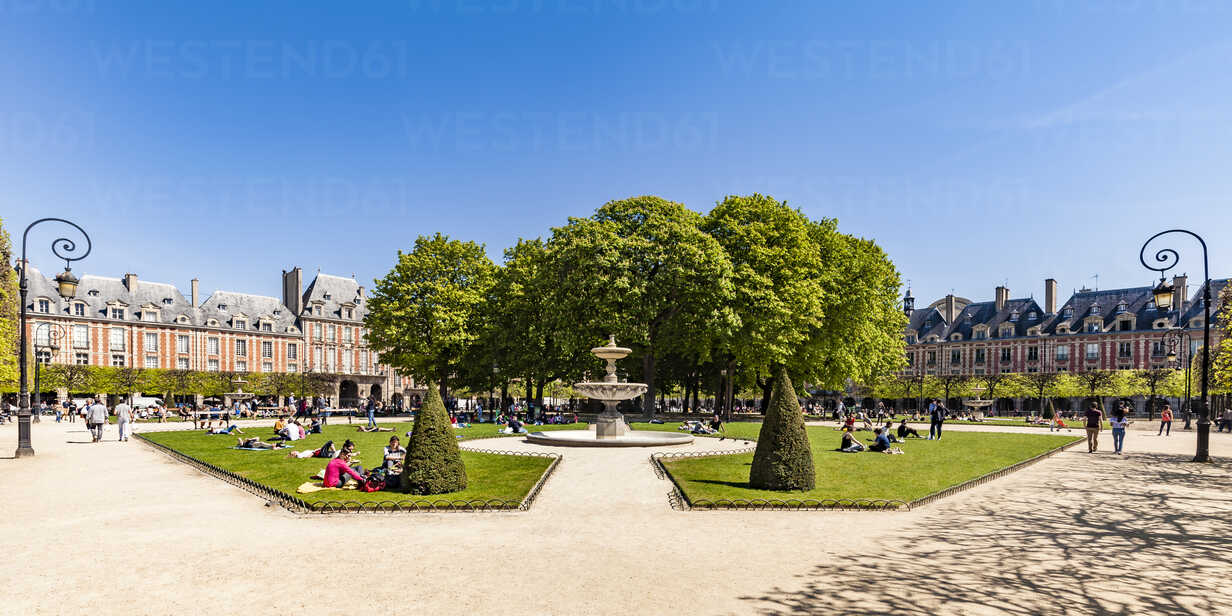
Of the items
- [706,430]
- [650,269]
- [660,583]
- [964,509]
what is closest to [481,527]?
[660,583]

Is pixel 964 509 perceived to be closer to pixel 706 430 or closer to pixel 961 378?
pixel 706 430

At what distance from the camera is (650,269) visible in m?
39.0

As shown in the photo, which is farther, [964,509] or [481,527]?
[964,509]

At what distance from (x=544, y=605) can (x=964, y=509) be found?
8.72 metres

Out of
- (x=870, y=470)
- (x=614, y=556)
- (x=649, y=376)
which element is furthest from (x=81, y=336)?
(x=614, y=556)

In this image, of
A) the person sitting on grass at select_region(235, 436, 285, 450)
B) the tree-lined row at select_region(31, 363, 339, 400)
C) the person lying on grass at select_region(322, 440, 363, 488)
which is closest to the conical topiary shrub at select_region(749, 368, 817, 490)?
the person lying on grass at select_region(322, 440, 363, 488)

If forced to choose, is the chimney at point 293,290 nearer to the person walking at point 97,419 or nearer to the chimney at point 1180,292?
the person walking at point 97,419

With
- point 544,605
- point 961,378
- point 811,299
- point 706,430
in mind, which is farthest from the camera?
point 961,378

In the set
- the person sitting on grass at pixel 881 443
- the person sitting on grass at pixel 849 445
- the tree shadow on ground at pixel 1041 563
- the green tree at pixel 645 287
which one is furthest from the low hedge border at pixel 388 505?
the green tree at pixel 645 287

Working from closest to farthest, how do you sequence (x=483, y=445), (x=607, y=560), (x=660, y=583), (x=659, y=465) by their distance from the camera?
(x=660, y=583) < (x=607, y=560) < (x=659, y=465) < (x=483, y=445)

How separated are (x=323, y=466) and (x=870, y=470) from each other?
13.5 metres

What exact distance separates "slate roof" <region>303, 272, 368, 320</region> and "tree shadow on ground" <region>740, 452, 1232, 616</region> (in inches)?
3360

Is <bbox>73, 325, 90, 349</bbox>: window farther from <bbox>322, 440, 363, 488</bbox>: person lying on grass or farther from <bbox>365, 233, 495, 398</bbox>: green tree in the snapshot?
<bbox>322, 440, 363, 488</bbox>: person lying on grass

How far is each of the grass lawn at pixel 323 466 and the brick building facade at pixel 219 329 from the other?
53054 millimetres
